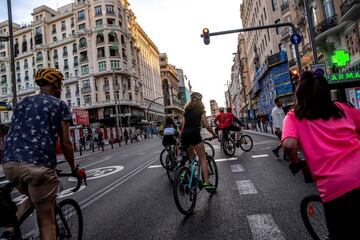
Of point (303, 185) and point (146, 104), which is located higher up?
point (146, 104)

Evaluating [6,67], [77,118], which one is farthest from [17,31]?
[77,118]

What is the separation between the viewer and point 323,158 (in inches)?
80.8

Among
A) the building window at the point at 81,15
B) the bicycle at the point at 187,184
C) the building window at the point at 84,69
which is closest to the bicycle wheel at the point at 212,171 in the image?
the bicycle at the point at 187,184

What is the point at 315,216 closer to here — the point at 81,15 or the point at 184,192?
the point at 184,192

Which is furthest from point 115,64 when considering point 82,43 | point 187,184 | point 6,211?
point 6,211

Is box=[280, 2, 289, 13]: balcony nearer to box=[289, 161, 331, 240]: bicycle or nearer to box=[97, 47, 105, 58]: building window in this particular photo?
box=[289, 161, 331, 240]: bicycle

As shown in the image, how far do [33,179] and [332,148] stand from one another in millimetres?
2209

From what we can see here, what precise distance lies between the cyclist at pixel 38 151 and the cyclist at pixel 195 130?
3.04 metres

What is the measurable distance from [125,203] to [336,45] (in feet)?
72.1

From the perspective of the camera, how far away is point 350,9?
1883 centimetres

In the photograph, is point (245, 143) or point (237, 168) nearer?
point (237, 168)

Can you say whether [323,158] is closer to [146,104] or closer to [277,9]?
[277,9]

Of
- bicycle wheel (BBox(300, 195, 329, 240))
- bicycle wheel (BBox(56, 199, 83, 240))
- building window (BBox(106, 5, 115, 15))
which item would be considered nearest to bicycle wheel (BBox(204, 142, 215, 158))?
bicycle wheel (BBox(56, 199, 83, 240))

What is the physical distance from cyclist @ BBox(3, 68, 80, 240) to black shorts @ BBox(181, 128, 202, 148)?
301 centimetres
